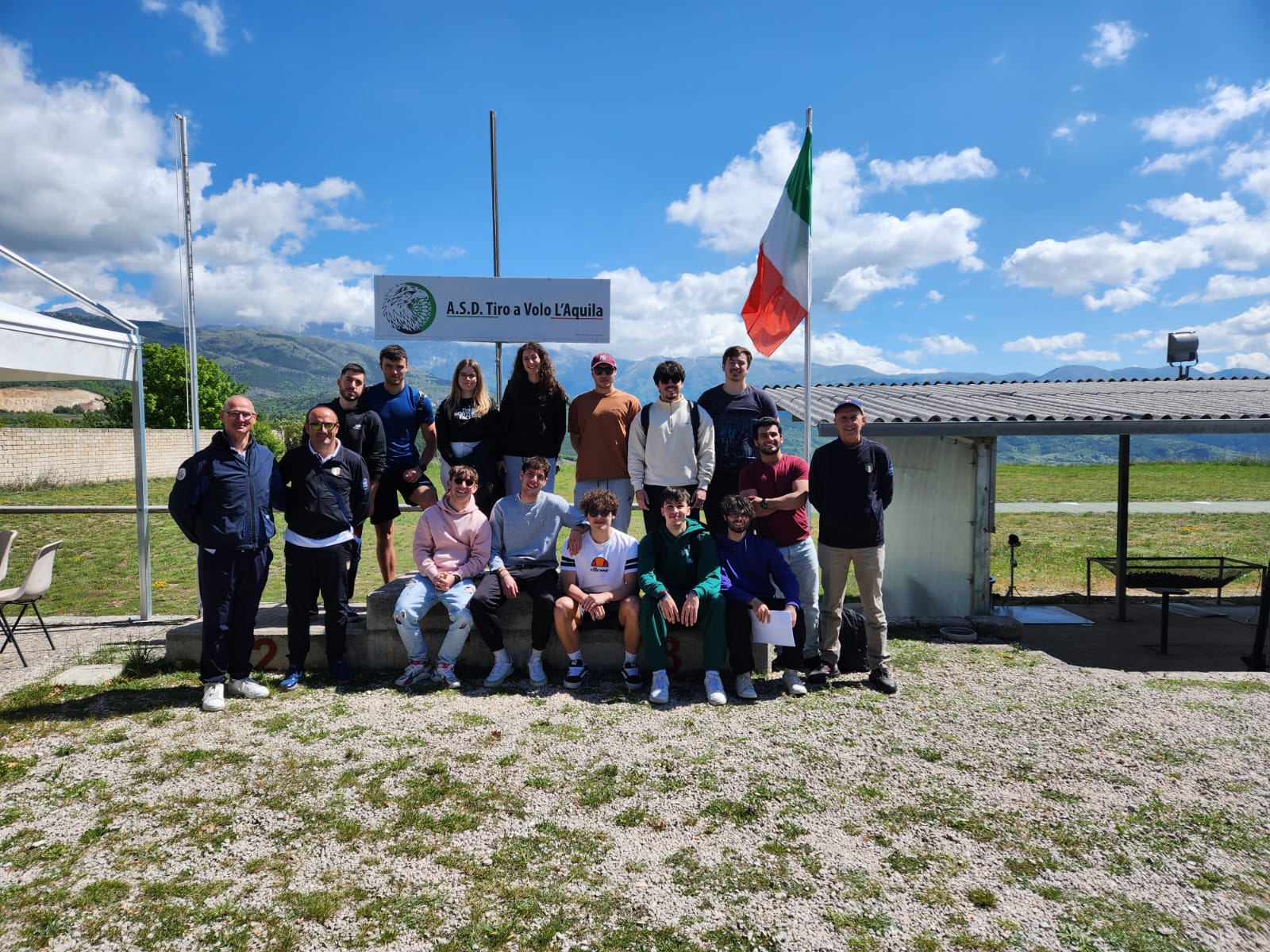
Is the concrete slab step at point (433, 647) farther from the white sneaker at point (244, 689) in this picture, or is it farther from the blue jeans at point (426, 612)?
the white sneaker at point (244, 689)

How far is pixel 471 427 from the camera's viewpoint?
5.72 metres

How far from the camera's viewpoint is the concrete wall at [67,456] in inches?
1022

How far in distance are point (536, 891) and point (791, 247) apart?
5.68m

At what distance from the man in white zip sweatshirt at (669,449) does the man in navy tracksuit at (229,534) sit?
2.70 m

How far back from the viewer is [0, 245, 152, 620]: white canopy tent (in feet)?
17.8

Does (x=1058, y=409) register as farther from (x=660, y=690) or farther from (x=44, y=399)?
(x=44, y=399)

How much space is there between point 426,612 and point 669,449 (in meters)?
2.23

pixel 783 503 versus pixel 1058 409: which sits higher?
pixel 1058 409

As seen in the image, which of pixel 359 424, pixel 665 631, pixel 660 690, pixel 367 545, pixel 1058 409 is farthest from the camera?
pixel 367 545

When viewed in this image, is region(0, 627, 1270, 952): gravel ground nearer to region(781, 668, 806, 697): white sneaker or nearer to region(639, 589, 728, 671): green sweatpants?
region(781, 668, 806, 697): white sneaker

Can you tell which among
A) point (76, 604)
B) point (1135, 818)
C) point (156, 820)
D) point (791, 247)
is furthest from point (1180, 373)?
point (76, 604)

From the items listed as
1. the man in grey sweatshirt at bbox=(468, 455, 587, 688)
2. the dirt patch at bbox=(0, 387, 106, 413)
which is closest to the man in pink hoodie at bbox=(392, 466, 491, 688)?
the man in grey sweatshirt at bbox=(468, 455, 587, 688)

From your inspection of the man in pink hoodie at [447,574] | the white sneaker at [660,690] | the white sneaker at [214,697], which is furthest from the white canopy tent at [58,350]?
the white sneaker at [660,690]

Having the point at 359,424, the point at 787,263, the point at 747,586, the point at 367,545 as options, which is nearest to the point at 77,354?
the point at 359,424
